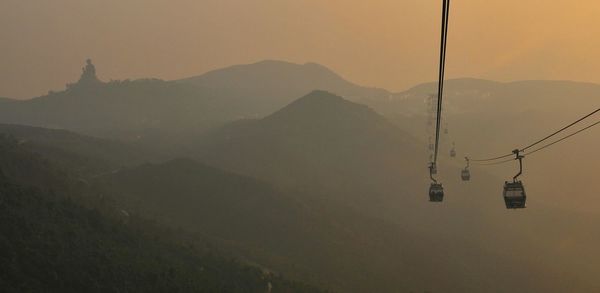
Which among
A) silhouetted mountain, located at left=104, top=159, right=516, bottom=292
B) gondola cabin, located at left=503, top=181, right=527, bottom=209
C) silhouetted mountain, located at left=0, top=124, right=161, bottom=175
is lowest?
silhouetted mountain, located at left=104, top=159, right=516, bottom=292

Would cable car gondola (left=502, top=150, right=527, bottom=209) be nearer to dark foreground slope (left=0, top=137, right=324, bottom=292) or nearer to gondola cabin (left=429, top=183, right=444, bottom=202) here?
gondola cabin (left=429, top=183, right=444, bottom=202)

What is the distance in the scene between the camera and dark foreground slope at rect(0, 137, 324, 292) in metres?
52.4

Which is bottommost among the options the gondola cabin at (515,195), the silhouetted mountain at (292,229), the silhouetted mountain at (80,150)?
the silhouetted mountain at (292,229)

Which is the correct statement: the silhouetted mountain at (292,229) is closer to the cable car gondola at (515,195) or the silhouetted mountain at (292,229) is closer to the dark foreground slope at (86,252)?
the dark foreground slope at (86,252)

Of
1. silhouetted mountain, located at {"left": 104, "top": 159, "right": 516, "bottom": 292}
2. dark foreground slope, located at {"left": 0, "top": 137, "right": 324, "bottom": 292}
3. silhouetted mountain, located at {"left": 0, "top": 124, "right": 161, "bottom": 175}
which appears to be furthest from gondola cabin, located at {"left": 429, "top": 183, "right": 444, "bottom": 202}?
silhouetted mountain, located at {"left": 0, "top": 124, "right": 161, "bottom": 175}

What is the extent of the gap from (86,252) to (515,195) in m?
44.3

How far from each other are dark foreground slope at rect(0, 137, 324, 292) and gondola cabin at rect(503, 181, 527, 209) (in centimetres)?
3730

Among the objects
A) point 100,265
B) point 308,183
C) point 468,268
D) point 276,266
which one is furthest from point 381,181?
point 100,265

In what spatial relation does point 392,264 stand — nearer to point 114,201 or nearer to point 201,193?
point 201,193

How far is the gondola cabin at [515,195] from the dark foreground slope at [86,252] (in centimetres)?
3730

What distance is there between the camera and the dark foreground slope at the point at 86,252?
52438mm

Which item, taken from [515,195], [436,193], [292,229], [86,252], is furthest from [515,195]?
[292,229]

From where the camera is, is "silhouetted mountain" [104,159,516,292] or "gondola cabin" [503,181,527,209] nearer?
"gondola cabin" [503,181,527,209]

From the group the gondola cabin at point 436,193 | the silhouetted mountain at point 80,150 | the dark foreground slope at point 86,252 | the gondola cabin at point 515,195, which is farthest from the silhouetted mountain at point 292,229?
the gondola cabin at point 515,195
